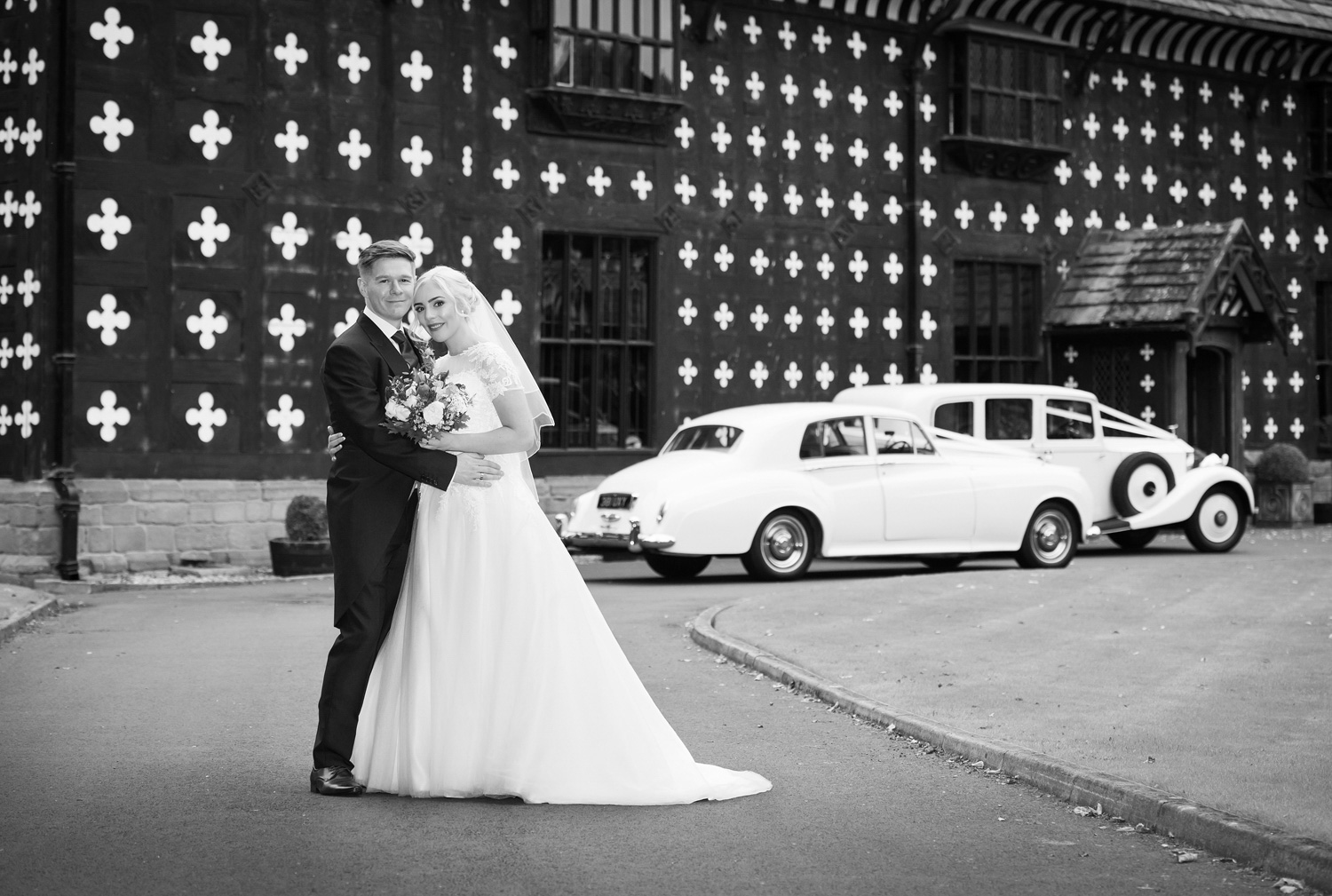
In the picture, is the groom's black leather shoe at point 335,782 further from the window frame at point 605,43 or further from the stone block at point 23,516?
the window frame at point 605,43

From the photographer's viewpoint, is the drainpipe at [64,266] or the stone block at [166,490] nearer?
the drainpipe at [64,266]

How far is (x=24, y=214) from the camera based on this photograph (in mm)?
17656

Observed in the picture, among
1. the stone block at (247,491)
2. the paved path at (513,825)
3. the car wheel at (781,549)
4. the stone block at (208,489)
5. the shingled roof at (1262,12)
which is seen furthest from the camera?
the shingled roof at (1262,12)

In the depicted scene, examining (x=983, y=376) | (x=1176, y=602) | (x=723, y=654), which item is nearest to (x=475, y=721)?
(x=723, y=654)

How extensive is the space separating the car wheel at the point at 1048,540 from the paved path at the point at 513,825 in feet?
28.9

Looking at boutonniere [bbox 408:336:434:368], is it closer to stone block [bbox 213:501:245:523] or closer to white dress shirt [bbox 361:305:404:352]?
white dress shirt [bbox 361:305:404:352]

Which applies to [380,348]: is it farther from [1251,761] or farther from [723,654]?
[723,654]

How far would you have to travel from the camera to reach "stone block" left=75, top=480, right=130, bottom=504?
1742cm

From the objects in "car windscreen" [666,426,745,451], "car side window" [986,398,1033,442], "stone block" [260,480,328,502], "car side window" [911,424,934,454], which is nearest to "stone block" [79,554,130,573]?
"stone block" [260,480,328,502]

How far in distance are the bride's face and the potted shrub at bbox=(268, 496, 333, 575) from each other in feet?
34.2

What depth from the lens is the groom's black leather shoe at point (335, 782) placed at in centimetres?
662

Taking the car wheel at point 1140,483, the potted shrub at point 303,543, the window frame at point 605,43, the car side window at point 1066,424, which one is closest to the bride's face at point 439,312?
the potted shrub at point 303,543

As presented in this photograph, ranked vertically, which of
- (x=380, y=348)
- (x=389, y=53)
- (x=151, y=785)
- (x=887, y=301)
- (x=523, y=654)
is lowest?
(x=151, y=785)

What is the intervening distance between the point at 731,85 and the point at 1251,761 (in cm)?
1593
